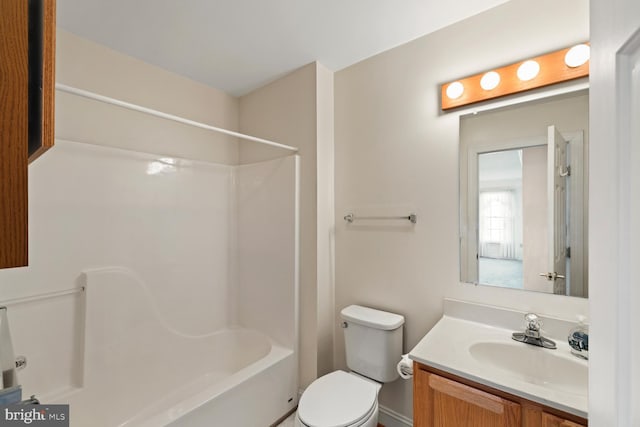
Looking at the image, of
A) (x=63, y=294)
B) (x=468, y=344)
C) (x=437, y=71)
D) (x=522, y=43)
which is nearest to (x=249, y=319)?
(x=63, y=294)

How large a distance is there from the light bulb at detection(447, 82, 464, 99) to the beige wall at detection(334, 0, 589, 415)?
3.0 inches

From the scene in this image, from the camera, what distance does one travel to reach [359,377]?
5.39 ft

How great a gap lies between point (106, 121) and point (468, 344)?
2531 mm

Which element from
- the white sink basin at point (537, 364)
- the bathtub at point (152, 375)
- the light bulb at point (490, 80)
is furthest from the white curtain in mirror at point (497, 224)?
the bathtub at point (152, 375)

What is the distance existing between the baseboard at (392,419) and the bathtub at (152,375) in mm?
623

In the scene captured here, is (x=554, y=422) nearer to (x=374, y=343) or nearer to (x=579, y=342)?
(x=579, y=342)

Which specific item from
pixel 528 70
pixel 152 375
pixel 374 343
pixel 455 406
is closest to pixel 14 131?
pixel 455 406

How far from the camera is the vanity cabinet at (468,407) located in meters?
0.92

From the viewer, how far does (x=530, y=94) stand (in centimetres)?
136

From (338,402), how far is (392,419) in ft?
2.05

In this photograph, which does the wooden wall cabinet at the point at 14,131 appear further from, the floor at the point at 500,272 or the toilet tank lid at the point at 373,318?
the floor at the point at 500,272

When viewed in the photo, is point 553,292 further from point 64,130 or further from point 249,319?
point 64,130

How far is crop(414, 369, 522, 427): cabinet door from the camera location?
0.97m

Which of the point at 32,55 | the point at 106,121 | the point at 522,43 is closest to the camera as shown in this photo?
the point at 32,55
